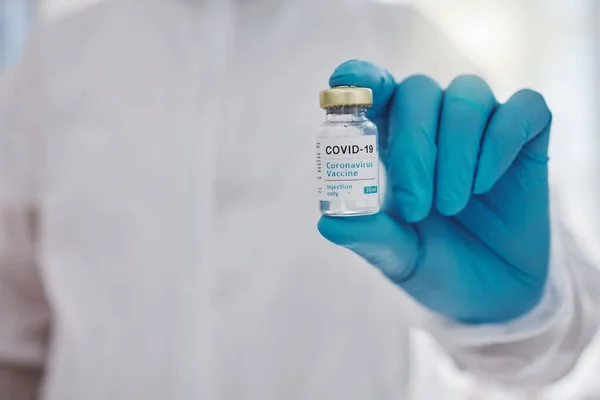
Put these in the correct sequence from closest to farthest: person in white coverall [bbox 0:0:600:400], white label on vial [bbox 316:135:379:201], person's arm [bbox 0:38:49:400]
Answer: white label on vial [bbox 316:135:379:201], person in white coverall [bbox 0:0:600:400], person's arm [bbox 0:38:49:400]

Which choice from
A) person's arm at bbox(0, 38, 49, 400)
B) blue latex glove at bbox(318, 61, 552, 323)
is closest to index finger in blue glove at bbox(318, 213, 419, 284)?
blue latex glove at bbox(318, 61, 552, 323)

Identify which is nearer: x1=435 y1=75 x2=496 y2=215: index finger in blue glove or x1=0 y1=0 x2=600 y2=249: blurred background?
x1=435 y1=75 x2=496 y2=215: index finger in blue glove

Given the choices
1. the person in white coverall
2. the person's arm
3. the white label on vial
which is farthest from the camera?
the person's arm

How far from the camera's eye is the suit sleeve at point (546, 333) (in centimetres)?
53

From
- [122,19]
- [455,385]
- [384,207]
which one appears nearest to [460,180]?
[384,207]

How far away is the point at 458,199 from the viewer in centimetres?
45

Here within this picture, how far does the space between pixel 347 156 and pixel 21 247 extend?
2.13 feet

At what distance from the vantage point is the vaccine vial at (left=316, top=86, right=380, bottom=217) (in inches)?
14.6

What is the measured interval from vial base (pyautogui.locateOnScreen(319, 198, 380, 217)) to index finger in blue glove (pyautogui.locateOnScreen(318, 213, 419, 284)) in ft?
0.03

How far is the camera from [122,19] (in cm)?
78

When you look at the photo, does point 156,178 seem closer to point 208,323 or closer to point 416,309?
point 208,323

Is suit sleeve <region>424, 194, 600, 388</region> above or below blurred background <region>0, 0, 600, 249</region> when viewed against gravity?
below

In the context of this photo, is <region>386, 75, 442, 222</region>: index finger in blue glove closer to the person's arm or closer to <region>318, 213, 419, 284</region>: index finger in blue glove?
<region>318, 213, 419, 284</region>: index finger in blue glove

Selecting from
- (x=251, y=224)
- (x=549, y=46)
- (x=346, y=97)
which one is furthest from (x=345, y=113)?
(x=549, y=46)
